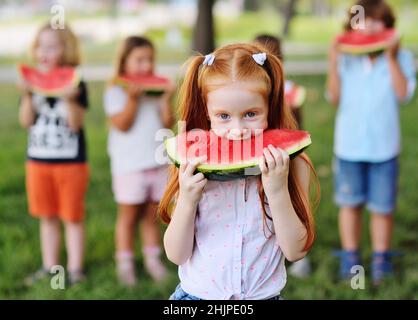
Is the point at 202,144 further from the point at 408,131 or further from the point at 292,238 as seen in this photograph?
the point at 408,131

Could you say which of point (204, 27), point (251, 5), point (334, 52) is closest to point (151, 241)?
point (334, 52)

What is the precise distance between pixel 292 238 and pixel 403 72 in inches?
98.1

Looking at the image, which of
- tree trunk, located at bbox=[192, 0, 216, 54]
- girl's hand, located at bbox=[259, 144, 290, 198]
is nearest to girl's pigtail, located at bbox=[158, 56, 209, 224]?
girl's hand, located at bbox=[259, 144, 290, 198]

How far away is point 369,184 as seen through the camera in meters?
4.39

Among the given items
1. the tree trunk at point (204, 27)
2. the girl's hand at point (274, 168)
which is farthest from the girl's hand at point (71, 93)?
the tree trunk at point (204, 27)

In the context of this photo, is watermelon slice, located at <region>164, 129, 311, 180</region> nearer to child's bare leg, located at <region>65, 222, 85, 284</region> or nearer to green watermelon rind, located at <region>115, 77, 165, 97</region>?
green watermelon rind, located at <region>115, 77, 165, 97</region>

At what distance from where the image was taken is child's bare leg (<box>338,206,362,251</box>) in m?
4.48

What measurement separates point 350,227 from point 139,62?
1.75m

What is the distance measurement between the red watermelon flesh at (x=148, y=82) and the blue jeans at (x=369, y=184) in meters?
1.26

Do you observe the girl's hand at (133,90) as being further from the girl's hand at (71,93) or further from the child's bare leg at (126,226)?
the child's bare leg at (126,226)

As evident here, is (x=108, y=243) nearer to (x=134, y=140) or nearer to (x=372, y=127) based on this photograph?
(x=134, y=140)

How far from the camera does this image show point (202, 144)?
7.07 feet
